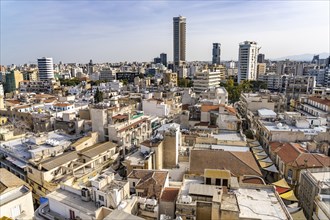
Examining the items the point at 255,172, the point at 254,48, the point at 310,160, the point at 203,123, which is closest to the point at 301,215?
the point at 255,172

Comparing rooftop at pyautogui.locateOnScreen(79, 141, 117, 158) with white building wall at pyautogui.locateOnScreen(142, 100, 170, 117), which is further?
white building wall at pyautogui.locateOnScreen(142, 100, 170, 117)

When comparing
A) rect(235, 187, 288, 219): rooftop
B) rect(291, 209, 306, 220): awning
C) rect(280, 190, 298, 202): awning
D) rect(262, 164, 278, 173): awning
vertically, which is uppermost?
rect(235, 187, 288, 219): rooftop

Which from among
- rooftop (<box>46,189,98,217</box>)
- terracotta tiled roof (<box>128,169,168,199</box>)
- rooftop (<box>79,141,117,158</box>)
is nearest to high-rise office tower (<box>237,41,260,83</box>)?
rooftop (<box>79,141,117,158</box>)

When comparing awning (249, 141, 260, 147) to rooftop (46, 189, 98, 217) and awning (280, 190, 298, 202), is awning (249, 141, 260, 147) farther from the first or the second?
rooftop (46, 189, 98, 217)

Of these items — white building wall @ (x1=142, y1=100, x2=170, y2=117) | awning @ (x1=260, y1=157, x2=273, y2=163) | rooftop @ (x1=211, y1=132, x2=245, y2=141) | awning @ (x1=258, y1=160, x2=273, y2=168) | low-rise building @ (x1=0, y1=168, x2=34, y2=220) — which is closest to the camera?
low-rise building @ (x1=0, y1=168, x2=34, y2=220)

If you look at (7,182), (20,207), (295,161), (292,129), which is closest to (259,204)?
(295,161)

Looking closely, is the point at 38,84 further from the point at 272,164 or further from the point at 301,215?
the point at 301,215

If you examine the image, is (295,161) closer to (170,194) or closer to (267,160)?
(267,160)

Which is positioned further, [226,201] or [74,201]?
[226,201]
